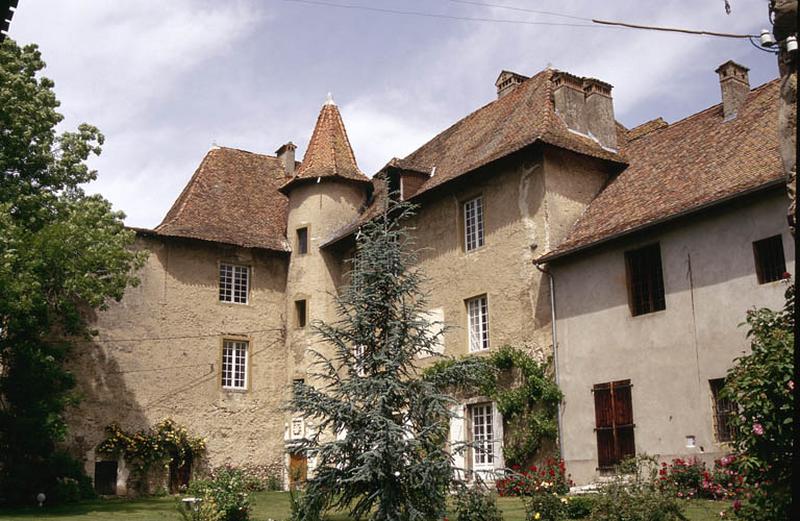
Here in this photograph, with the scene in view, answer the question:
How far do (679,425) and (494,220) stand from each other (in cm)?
690

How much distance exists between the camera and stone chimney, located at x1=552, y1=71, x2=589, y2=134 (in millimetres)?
20967

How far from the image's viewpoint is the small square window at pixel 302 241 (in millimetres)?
26438

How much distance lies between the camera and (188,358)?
24.8 meters

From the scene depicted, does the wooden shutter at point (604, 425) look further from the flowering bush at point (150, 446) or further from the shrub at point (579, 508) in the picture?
the flowering bush at point (150, 446)

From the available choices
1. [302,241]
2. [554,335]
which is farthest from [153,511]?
[302,241]

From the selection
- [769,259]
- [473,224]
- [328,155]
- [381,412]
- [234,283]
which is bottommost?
[381,412]

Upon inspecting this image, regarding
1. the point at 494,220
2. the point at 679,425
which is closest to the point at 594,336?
the point at 679,425

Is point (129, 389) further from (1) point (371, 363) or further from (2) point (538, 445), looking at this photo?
(1) point (371, 363)

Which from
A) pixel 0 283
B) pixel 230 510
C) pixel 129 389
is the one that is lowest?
pixel 230 510

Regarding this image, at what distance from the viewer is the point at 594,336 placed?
57.7ft

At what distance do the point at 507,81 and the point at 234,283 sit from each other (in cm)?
1038

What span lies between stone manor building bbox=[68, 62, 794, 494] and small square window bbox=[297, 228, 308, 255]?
0.53 feet

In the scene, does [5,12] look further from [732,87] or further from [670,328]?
[732,87]

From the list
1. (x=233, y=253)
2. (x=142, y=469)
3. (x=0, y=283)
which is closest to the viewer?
(x=0, y=283)
